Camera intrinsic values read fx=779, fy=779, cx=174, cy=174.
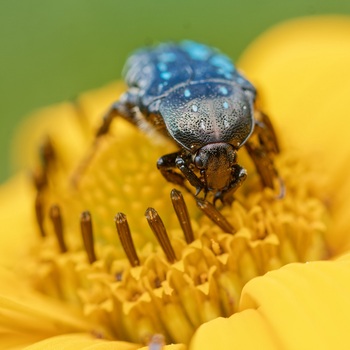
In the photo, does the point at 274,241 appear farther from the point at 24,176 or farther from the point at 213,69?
the point at 24,176

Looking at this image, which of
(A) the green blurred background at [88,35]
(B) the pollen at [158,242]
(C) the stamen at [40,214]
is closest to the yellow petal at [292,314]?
(B) the pollen at [158,242]

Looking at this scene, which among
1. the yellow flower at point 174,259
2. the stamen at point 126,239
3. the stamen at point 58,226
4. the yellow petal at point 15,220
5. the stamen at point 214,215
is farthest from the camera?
the yellow petal at point 15,220

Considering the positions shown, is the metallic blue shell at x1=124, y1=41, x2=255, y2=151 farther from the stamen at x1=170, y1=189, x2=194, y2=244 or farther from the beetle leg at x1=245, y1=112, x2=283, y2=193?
the stamen at x1=170, y1=189, x2=194, y2=244

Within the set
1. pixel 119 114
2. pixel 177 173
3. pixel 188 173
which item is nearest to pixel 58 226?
pixel 119 114

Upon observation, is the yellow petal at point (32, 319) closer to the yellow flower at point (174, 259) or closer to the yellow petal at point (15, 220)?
the yellow flower at point (174, 259)

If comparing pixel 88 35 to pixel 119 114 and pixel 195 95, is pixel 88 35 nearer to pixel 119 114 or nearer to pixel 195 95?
pixel 119 114

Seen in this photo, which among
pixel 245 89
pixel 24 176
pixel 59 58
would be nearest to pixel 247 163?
pixel 245 89

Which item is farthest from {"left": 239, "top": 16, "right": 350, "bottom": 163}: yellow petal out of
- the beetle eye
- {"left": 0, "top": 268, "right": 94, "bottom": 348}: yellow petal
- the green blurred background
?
the green blurred background

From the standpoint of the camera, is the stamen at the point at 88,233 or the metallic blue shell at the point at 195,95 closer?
the metallic blue shell at the point at 195,95
